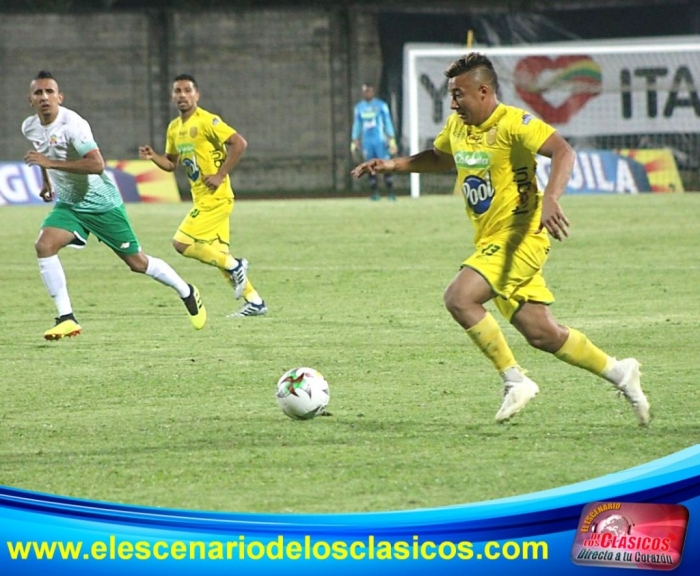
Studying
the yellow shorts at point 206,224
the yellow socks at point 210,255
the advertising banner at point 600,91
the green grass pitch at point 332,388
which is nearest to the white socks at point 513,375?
the green grass pitch at point 332,388

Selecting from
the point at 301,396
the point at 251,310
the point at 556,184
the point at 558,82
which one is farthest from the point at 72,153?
the point at 558,82

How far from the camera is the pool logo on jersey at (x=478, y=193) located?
726cm

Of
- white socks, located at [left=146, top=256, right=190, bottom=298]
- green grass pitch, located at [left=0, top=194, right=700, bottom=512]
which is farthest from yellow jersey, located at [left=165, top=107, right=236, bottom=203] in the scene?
white socks, located at [left=146, top=256, right=190, bottom=298]

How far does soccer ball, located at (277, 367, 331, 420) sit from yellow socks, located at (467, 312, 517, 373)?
0.85 meters

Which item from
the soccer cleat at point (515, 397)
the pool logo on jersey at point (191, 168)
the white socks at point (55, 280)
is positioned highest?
Result: the pool logo on jersey at point (191, 168)

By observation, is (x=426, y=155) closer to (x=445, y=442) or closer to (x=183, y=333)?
(x=445, y=442)

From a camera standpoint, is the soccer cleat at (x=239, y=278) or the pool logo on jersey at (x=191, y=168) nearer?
the soccer cleat at (x=239, y=278)

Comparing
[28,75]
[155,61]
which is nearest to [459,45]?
[155,61]

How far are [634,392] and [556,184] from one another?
1102mm

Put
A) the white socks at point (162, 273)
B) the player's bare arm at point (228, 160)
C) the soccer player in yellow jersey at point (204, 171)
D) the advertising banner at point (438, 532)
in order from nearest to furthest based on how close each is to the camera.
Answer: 1. the advertising banner at point (438, 532)
2. the white socks at point (162, 273)
3. the player's bare arm at point (228, 160)
4. the soccer player in yellow jersey at point (204, 171)

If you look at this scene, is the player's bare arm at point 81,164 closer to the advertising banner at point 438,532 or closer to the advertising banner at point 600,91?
the advertising banner at point 438,532

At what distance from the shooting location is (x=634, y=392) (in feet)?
22.8

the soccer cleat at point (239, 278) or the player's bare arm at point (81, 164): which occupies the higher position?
the player's bare arm at point (81, 164)

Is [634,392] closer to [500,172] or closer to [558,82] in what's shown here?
[500,172]
